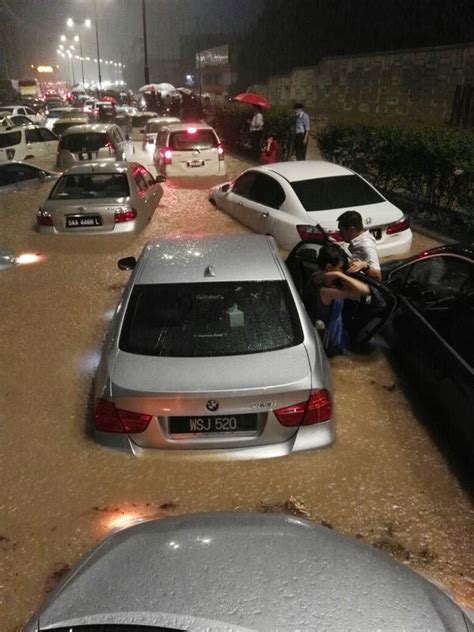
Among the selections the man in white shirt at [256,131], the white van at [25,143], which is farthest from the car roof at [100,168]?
the man in white shirt at [256,131]

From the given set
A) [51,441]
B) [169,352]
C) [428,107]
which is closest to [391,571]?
[169,352]

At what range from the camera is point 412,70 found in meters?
23.9

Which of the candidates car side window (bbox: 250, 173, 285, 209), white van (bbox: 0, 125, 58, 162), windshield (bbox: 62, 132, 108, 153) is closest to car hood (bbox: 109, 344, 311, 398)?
car side window (bbox: 250, 173, 285, 209)

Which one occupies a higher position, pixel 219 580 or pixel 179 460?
pixel 219 580

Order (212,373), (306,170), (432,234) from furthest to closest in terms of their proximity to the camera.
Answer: (432,234)
(306,170)
(212,373)

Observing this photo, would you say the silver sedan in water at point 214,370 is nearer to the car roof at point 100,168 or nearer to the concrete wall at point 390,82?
the car roof at point 100,168

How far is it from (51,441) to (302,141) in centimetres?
1302

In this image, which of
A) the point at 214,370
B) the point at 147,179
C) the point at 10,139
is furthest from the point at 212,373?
the point at 10,139

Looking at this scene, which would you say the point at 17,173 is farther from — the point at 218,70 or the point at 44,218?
the point at 218,70

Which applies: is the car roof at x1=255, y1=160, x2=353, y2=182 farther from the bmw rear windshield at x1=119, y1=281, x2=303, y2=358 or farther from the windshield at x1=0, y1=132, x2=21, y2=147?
the windshield at x1=0, y1=132, x2=21, y2=147

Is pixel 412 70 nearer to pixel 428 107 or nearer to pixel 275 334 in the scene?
pixel 428 107

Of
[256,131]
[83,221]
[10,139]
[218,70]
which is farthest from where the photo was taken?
[218,70]

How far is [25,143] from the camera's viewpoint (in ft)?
63.4

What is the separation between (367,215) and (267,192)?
1987 mm
